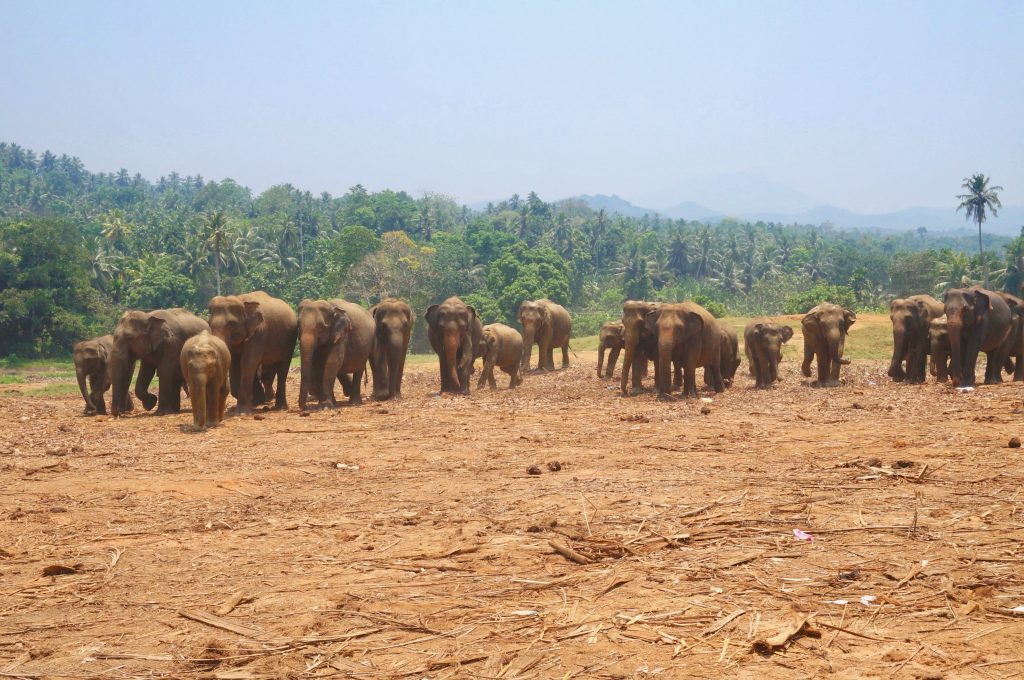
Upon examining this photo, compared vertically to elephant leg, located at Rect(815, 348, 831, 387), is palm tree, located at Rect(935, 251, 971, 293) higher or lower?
higher

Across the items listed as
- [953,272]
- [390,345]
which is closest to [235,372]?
[390,345]

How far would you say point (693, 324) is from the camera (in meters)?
21.3

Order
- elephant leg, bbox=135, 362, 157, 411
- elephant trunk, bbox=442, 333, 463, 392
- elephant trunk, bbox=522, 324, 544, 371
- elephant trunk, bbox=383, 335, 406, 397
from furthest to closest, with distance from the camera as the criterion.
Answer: elephant trunk, bbox=522, 324, 544, 371 < elephant trunk, bbox=442, 333, 463, 392 < elephant trunk, bbox=383, 335, 406, 397 < elephant leg, bbox=135, 362, 157, 411

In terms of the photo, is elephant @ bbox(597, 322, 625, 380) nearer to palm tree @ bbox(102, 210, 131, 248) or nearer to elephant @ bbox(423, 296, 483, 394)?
elephant @ bbox(423, 296, 483, 394)

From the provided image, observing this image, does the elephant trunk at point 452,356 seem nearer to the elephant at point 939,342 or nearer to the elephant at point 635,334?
the elephant at point 635,334

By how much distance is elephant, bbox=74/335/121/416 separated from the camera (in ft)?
64.6

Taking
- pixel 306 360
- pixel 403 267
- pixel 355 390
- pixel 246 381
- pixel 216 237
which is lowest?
pixel 355 390

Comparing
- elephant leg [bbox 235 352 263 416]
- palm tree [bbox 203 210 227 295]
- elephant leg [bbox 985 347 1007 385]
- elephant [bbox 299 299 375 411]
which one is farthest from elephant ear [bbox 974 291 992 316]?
palm tree [bbox 203 210 227 295]

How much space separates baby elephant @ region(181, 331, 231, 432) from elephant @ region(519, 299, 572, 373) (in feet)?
43.1

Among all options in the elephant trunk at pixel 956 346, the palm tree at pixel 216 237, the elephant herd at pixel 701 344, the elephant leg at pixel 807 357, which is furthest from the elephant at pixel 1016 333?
the palm tree at pixel 216 237

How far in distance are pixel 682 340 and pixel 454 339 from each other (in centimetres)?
526

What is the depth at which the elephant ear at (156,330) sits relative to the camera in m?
19.0

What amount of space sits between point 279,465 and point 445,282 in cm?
6079

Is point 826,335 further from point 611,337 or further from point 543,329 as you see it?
point 543,329
